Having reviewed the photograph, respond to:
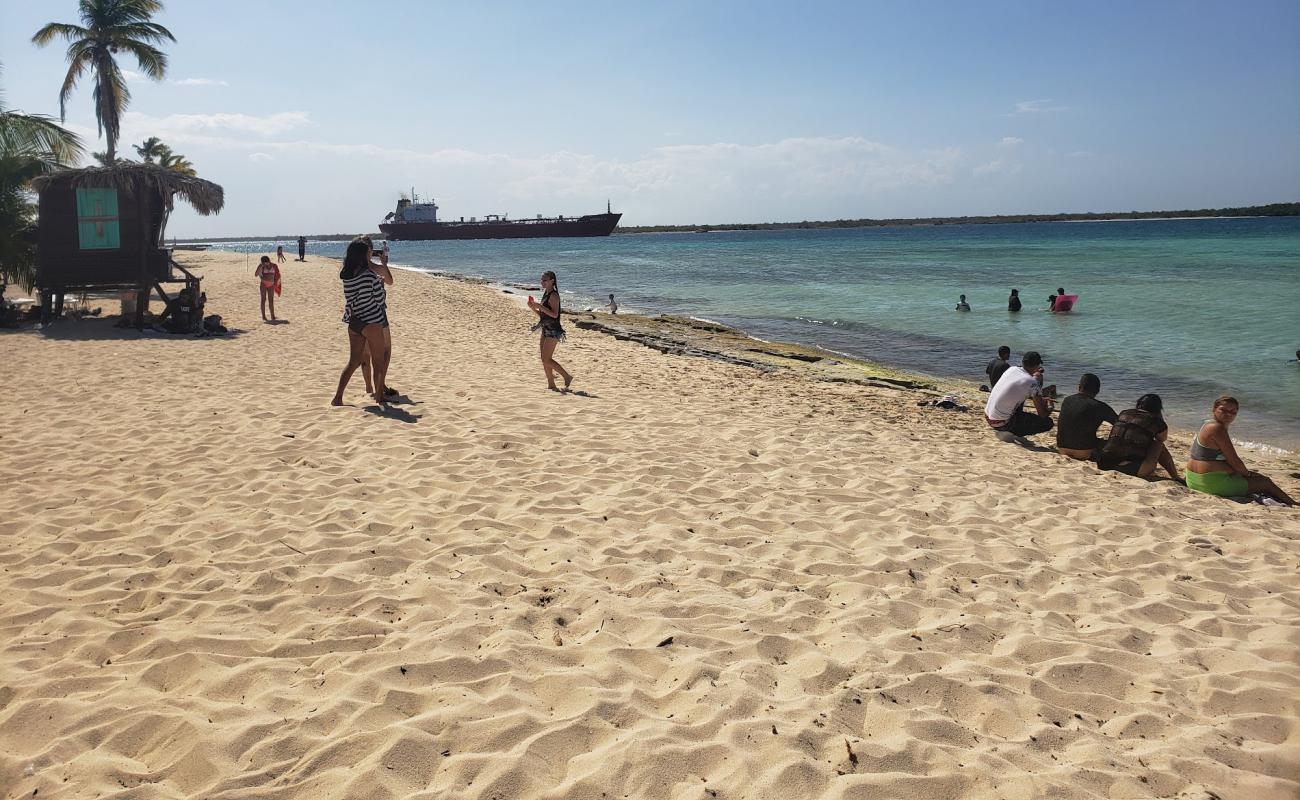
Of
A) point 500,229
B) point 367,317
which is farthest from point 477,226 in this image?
point 367,317

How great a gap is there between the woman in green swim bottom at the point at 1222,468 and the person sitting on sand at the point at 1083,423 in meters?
0.77

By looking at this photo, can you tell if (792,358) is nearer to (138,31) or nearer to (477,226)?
(138,31)

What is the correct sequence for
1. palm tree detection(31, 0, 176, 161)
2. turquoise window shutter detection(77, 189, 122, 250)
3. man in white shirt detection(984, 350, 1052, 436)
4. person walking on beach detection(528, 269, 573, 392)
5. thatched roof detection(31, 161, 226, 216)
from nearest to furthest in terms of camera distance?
man in white shirt detection(984, 350, 1052, 436), person walking on beach detection(528, 269, 573, 392), thatched roof detection(31, 161, 226, 216), turquoise window shutter detection(77, 189, 122, 250), palm tree detection(31, 0, 176, 161)

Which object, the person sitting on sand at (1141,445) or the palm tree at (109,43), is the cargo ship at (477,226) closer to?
the palm tree at (109,43)

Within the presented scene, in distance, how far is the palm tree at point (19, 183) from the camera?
13.5 m

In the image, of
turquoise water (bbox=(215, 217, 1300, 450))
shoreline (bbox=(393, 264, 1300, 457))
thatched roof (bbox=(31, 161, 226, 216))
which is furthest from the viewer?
thatched roof (bbox=(31, 161, 226, 216))

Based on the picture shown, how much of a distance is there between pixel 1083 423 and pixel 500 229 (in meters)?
103

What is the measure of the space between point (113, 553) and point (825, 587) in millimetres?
3880

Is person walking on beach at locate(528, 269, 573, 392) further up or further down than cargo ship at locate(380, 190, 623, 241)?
further down

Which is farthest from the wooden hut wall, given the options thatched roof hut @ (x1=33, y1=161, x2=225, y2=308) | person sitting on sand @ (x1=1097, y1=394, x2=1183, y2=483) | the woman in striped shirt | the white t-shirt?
A: person sitting on sand @ (x1=1097, y1=394, x2=1183, y2=483)

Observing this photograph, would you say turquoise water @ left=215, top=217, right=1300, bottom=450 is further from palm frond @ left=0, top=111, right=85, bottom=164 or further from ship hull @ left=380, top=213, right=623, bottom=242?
ship hull @ left=380, top=213, right=623, bottom=242

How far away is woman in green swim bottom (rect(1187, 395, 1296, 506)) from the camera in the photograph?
6070 mm

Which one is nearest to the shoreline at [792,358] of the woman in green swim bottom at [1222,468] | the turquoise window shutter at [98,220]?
the woman in green swim bottom at [1222,468]

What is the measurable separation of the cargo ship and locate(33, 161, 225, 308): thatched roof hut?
3551 inches
